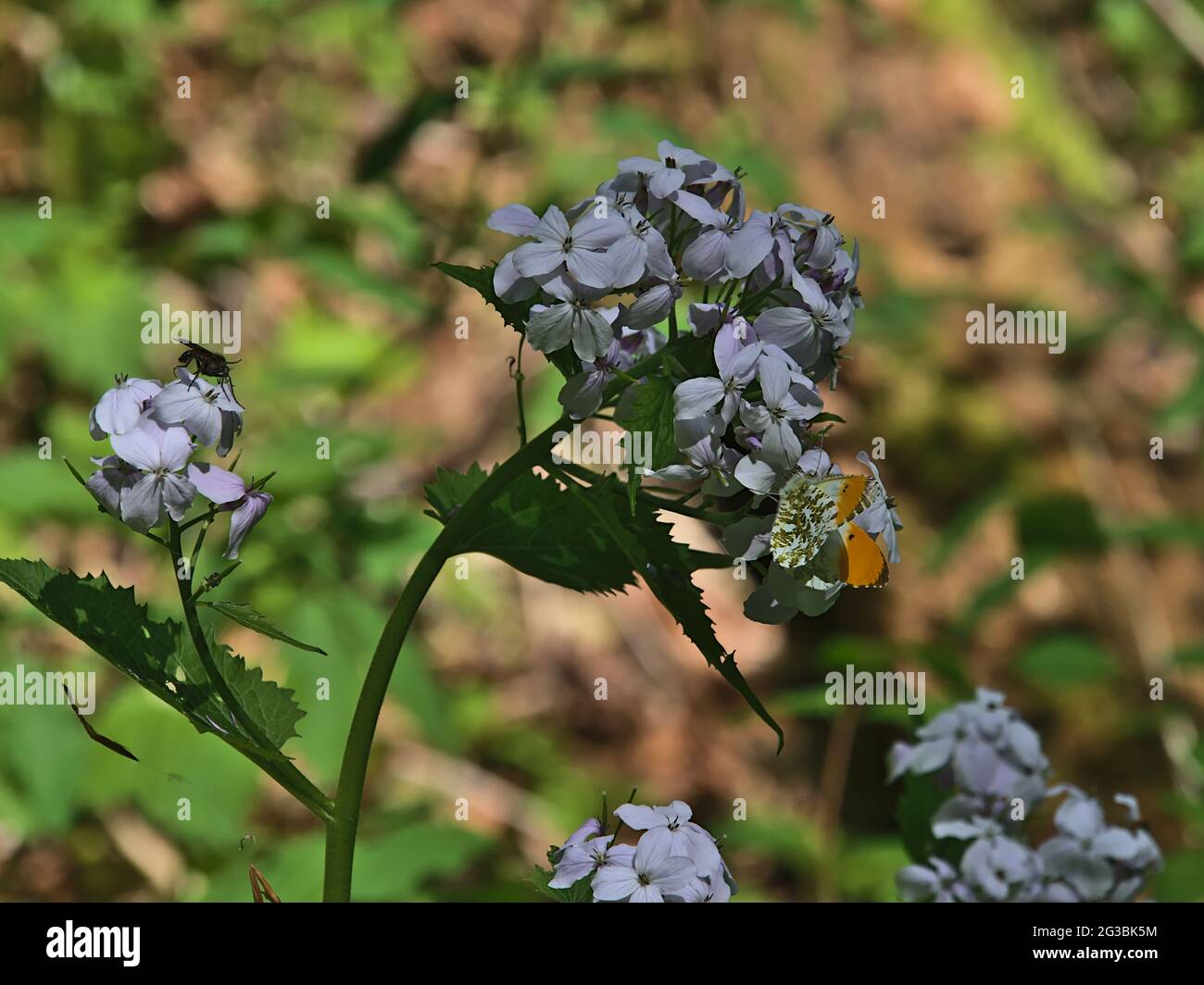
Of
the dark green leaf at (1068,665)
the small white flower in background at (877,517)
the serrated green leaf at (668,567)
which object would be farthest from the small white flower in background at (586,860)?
the dark green leaf at (1068,665)

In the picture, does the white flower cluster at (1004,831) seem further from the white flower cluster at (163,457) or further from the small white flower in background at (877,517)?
the white flower cluster at (163,457)

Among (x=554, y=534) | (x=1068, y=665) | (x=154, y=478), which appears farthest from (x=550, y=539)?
(x=1068, y=665)

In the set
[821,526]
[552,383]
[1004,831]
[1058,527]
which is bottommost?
[1004,831]

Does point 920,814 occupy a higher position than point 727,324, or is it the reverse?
point 727,324

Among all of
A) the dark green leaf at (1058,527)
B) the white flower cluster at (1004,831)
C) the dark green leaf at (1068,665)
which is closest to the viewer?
the white flower cluster at (1004,831)

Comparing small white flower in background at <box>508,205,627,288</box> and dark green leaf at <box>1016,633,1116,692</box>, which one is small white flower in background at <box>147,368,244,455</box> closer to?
small white flower in background at <box>508,205,627,288</box>

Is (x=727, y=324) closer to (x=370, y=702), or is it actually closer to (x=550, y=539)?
(x=550, y=539)
